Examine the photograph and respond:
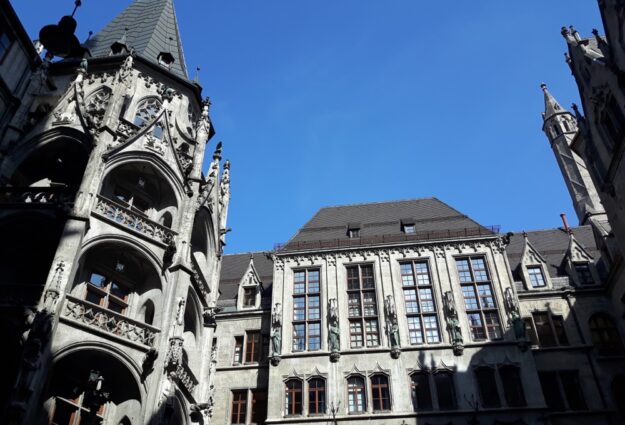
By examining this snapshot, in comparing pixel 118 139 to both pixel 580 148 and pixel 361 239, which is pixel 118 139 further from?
pixel 580 148

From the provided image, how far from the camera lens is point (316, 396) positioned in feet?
85.2

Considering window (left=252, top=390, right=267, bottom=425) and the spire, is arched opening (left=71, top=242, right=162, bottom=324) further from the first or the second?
the spire

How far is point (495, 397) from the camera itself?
24906mm

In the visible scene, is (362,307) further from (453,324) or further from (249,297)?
(249,297)

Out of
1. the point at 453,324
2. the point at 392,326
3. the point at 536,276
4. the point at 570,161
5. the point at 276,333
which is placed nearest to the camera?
the point at 453,324

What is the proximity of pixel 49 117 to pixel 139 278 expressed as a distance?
777cm

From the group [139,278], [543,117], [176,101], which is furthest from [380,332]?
[543,117]

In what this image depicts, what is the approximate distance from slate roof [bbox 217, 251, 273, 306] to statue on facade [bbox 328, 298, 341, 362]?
16.1 feet

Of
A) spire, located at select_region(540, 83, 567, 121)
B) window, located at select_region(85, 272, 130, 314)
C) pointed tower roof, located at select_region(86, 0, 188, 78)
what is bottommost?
window, located at select_region(85, 272, 130, 314)

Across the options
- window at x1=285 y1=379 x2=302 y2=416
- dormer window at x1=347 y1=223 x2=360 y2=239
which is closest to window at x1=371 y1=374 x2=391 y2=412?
window at x1=285 y1=379 x2=302 y2=416

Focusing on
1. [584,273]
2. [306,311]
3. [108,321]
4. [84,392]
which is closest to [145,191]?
[108,321]

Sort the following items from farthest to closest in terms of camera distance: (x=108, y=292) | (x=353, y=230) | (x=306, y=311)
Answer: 1. (x=353, y=230)
2. (x=306, y=311)
3. (x=108, y=292)

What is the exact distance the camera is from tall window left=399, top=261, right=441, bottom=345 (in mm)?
27438

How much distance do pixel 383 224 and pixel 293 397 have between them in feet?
43.2
